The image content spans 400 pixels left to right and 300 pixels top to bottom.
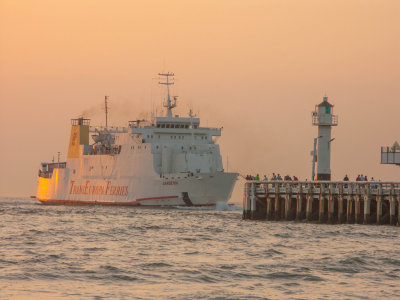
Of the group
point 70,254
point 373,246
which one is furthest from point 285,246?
point 70,254

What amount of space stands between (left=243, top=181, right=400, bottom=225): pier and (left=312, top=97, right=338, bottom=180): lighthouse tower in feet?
14.5

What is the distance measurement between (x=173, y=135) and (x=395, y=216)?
39.6m

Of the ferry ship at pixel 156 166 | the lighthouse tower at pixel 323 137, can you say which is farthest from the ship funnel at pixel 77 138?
the lighthouse tower at pixel 323 137

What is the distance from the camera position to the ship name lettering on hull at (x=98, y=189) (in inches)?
3255

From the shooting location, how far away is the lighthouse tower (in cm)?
5422

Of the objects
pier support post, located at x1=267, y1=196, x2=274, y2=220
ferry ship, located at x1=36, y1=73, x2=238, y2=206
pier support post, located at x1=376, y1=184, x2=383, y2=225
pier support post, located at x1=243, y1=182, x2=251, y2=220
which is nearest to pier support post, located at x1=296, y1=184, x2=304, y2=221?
pier support post, located at x1=267, y1=196, x2=274, y2=220

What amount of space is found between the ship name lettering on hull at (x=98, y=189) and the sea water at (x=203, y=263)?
124 feet

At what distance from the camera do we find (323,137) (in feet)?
179

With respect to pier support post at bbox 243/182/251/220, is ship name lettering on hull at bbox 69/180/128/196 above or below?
above

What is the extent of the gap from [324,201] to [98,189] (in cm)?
4424

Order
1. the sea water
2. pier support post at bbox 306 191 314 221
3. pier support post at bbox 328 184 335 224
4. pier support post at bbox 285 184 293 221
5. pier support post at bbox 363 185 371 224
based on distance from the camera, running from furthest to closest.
→ pier support post at bbox 285 184 293 221, pier support post at bbox 306 191 314 221, pier support post at bbox 328 184 335 224, pier support post at bbox 363 185 371 224, the sea water

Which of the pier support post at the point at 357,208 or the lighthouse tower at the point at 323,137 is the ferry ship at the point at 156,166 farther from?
the pier support post at the point at 357,208

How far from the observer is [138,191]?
79.5 m

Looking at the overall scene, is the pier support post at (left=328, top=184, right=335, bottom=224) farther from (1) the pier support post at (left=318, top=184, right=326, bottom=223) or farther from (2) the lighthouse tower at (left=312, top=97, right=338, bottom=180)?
(2) the lighthouse tower at (left=312, top=97, right=338, bottom=180)
